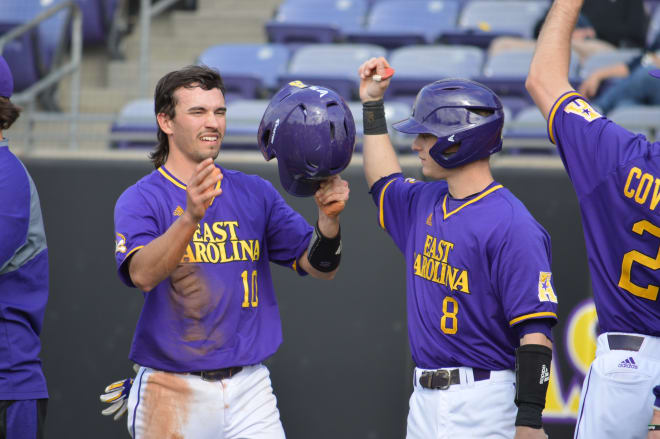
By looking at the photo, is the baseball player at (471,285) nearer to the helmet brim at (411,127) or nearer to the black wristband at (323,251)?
the helmet brim at (411,127)

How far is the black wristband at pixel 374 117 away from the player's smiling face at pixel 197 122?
2.11 ft

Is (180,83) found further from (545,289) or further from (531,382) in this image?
(531,382)

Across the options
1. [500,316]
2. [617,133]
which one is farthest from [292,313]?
[617,133]

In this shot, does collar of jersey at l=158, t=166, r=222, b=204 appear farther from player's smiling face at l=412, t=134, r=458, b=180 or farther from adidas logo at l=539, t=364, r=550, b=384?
adidas logo at l=539, t=364, r=550, b=384

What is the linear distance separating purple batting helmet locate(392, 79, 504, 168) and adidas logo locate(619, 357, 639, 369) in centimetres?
95

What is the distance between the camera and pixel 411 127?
11.3 feet

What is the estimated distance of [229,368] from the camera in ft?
11.4

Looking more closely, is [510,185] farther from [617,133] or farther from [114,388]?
[114,388]

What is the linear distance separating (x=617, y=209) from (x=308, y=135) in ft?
3.66

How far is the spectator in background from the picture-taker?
634cm

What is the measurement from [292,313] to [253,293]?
1.96 metres

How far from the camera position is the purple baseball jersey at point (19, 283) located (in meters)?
3.30

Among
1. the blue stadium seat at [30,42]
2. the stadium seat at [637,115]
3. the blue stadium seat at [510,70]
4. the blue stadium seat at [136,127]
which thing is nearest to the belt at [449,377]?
the stadium seat at [637,115]

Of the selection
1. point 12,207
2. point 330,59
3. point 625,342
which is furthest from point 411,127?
point 330,59
